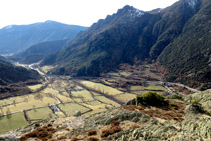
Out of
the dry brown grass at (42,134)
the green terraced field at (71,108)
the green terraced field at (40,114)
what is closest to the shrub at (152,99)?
the dry brown grass at (42,134)

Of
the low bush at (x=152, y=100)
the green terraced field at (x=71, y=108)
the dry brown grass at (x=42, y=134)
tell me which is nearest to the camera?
the dry brown grass at (x=42, y=134)

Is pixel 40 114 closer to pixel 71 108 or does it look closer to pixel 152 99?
pixel 71 108

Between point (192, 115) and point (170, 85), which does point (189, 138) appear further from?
point (170, 85)

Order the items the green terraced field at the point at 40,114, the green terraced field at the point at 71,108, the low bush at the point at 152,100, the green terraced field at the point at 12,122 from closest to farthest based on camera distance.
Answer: the low bush at the point at 152,100, the green terraced field at the point at 12,122, the green terraced field at the point at 40,114, the green terraced field at the point at 71,108

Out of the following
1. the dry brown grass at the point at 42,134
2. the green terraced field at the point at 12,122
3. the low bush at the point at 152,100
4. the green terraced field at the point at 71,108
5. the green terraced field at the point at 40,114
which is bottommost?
the green terraced field at the point at 71,108

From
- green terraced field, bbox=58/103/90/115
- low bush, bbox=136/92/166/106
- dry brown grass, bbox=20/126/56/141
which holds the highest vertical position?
low bush, bbox=136/92/166/106

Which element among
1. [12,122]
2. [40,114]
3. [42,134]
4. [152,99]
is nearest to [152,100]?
[152,99]

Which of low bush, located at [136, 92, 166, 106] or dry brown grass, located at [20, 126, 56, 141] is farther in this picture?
low bush, located at [136, 92, 166, 106]

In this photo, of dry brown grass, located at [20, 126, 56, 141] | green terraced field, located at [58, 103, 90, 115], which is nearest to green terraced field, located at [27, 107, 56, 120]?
green terraced field, located at [58, 103, 90, 115]

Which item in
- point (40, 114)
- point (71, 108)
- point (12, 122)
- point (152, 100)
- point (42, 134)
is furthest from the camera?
point (71, 108)

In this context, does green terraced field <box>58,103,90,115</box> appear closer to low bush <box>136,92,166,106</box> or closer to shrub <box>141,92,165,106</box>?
low bush <box>136,92,166,106</box>

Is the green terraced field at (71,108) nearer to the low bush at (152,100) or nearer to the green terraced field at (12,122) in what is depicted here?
the green terraced field at (12,122)

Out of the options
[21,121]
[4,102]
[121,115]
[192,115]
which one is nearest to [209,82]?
[192,115]

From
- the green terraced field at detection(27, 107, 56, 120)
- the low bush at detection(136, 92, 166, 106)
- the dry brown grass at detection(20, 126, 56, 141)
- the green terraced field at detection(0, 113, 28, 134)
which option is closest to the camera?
the dry brown grass at detection(20, 126, 56, 141)
